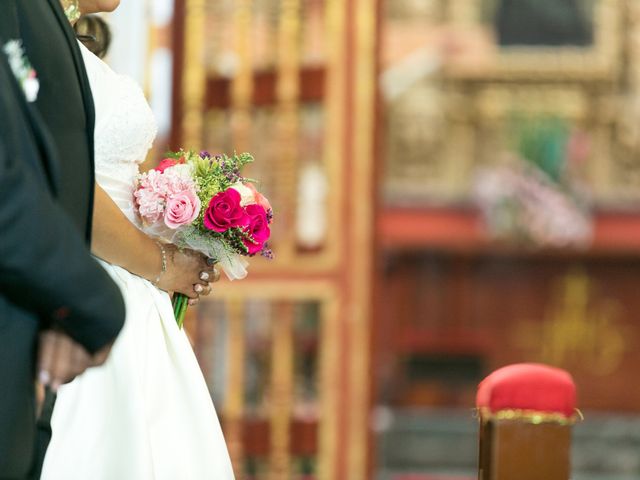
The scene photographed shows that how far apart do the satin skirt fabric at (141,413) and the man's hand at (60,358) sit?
79 cm

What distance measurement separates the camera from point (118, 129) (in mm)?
2350

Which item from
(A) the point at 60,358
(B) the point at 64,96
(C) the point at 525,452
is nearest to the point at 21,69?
(B) the point at 64,96

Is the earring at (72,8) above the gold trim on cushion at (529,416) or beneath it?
above

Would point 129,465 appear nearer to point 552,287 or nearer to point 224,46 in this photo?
point 224,46

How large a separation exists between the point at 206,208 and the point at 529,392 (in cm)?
88

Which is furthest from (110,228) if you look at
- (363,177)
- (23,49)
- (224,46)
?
(224,46)

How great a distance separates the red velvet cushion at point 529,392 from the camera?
2.78m

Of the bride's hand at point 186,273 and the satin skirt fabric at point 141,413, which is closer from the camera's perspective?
the satin skirt fabric at point 141,413

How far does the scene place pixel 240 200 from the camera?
93.2 inches

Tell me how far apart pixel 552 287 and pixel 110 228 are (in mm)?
8002

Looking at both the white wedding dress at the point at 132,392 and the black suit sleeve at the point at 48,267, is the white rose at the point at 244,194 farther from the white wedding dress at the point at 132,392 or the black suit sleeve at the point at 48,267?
the black suit sleeve at the point at 48,267

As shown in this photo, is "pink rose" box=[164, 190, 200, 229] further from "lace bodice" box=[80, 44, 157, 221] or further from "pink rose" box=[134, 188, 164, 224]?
"lace bodice" box=[80, 44, 157, 221]

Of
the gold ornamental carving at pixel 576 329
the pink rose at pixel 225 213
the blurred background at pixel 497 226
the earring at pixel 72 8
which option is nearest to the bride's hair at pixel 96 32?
the earring at pixel 72 8

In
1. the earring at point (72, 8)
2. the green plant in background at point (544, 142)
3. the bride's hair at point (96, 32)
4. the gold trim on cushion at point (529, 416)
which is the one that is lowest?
the gold trim on cushion at point (529, 416)
